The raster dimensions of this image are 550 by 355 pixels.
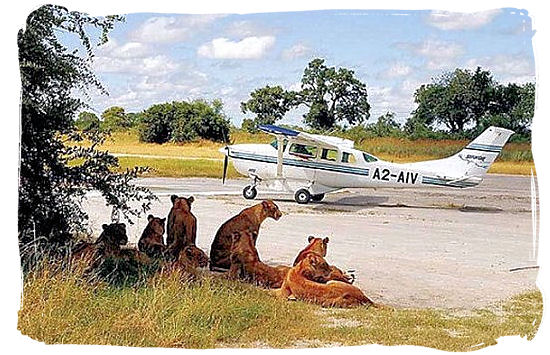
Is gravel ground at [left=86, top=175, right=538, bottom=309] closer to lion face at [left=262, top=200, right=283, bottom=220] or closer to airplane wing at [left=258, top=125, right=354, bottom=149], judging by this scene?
lion face at [left=262, top=200, right=283, bottom=220]

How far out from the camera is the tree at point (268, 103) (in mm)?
4039

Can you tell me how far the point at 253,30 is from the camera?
12.9 feet

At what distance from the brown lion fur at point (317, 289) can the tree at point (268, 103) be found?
2.01 feet

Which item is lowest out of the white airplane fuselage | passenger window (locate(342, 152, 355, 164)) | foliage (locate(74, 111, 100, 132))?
the white airplane fuselage

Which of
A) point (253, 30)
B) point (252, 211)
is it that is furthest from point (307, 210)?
point (253, 30)

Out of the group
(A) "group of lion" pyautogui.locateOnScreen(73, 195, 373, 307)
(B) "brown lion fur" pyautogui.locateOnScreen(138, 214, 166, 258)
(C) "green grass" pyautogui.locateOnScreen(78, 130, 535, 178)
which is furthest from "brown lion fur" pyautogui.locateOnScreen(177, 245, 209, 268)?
(C) "green grass" pyautogui.locateOnScreen(78, 130, 535, 178)

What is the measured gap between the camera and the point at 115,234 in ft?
13.7

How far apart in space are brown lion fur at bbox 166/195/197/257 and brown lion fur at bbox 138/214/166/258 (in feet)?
0.11

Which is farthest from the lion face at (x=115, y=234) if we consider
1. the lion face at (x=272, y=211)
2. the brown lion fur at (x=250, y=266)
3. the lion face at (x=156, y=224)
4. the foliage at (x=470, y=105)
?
the foliage at (x=470, y=105)

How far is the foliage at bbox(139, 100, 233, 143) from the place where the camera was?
415 cm

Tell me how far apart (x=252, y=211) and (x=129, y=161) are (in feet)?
1.83

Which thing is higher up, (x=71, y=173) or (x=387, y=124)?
(x=387, y=124)

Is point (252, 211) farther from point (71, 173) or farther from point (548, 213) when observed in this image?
point (548, 213)

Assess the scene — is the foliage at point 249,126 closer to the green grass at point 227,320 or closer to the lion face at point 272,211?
the lion face at point 272,211
